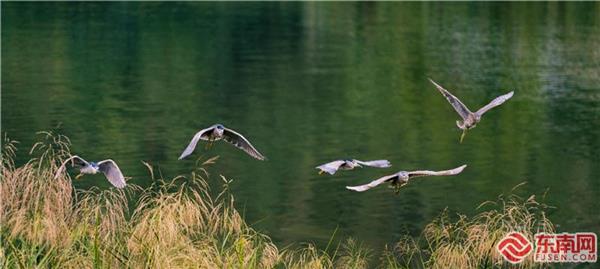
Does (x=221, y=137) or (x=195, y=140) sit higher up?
(x=195, y=140)

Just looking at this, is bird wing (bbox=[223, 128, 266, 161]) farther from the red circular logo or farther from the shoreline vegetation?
the red circular logo

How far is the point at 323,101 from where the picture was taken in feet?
107

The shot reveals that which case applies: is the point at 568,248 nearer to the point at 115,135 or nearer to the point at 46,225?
the point at 46,225

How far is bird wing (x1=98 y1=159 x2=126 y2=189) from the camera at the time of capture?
1163 centimetres

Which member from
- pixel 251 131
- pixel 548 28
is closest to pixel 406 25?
pixel 548 28

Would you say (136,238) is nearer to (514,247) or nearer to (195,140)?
(195,140)

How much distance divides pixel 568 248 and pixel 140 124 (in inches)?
531

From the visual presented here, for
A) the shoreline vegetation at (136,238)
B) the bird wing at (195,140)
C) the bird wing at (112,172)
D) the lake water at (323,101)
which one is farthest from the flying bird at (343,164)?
the lake water at (323,101)

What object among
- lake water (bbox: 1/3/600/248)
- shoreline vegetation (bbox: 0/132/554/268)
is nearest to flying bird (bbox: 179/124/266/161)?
shoreline vegetation (bbox: 0/132/554/268)

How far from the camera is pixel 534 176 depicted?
23.3 metres

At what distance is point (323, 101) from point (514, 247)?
19.7 m

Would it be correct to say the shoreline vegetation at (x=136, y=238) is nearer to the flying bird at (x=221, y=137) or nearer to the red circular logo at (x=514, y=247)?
the red circular logo at (x=514, y=247)

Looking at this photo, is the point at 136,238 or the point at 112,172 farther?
the point at 112,172

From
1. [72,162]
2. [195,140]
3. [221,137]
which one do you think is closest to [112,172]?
[72,162]
